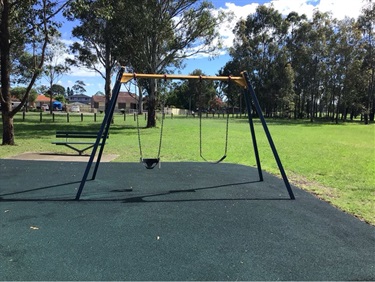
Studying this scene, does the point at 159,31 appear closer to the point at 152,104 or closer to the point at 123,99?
the point at 152,104

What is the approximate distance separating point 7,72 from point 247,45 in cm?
4554

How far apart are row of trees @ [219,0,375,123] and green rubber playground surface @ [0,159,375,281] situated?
38019 mm

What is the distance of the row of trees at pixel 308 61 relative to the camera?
38.8 meters

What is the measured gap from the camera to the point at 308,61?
43312 millimetres

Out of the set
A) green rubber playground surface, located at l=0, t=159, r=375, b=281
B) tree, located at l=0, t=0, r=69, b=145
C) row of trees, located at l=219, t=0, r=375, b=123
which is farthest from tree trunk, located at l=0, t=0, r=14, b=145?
row of trees, located at l=219, t=0, r=375, b=123

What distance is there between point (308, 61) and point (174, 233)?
44.2 m

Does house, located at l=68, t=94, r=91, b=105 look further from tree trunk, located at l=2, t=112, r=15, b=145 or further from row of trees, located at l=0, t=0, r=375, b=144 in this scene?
tree trunk, located at l=2, t=112, r=15, b=145

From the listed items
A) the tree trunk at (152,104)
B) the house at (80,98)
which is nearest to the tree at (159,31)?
the tree trunk at (152,104)

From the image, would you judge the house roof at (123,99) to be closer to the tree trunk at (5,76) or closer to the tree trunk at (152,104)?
the tree trunk at (152,104)

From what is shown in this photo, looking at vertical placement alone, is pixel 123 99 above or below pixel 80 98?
below

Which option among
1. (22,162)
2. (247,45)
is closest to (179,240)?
(22,162)

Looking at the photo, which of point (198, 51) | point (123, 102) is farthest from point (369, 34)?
point (123, 102)

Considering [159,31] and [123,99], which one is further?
[123,99]

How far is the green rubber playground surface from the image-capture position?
9.55ft
